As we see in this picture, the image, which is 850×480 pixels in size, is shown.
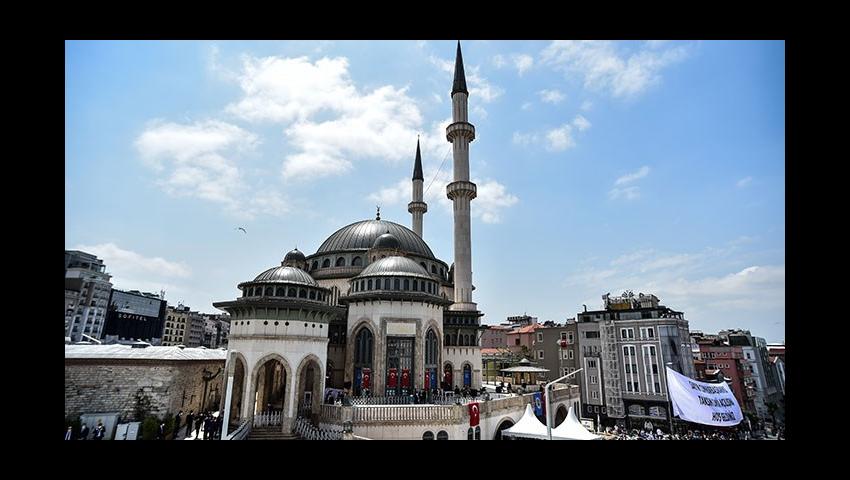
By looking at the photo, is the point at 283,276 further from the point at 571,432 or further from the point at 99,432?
the point at 571,432

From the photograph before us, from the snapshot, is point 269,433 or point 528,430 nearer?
point 269,433

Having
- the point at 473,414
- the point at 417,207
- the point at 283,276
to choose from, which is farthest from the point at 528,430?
the point at 417,207

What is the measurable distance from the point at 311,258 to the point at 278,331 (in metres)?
15.5

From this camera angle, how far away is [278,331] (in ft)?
65.8

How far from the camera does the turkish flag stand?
20.4 m

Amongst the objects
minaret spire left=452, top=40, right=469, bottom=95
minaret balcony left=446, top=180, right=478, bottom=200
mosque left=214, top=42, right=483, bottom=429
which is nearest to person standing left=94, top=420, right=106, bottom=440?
mosque left=214, top=42, right=483, bottom=429

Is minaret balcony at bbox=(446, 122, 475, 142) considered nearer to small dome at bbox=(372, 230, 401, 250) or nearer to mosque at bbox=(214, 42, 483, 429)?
mosque at bbox=(214, 42, 483, 429)

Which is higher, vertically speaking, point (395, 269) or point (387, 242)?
point (387, 242)

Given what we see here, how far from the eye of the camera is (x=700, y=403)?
17.5 meters

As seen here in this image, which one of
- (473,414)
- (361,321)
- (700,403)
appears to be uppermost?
(361,321)

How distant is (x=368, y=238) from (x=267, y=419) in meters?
17.2

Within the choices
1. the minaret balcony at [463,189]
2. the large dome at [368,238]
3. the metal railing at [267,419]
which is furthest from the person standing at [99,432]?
the minaret balcony at [463,189]
